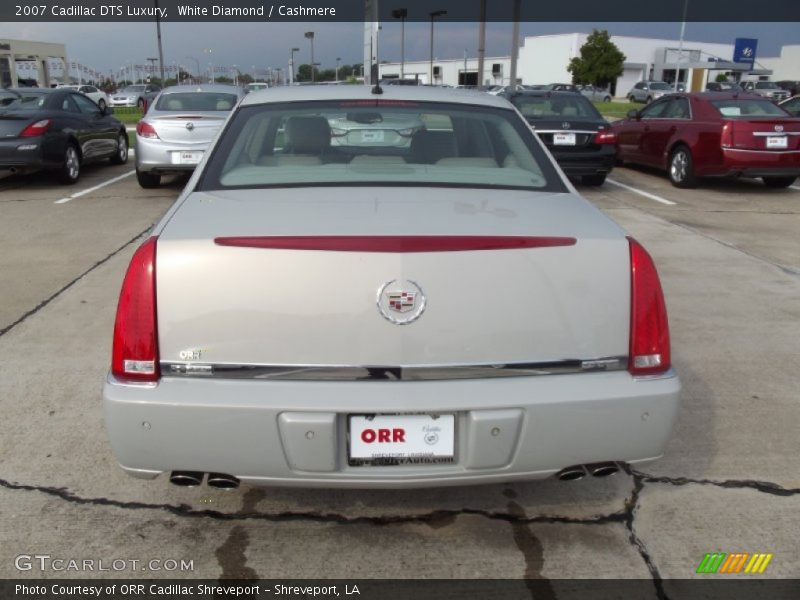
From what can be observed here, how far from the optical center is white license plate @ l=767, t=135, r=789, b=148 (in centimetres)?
998

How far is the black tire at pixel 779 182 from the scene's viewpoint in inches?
439

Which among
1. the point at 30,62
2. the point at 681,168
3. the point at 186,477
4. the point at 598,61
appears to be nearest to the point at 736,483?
the point at 186,477

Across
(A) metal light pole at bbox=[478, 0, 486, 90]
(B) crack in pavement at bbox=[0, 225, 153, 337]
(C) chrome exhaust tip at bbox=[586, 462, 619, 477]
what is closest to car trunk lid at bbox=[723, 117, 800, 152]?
(B) crack in pavement at bbox=[0, 225, 153, 337]

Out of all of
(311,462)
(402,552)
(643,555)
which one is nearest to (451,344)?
(311,462)

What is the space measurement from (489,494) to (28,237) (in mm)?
6271

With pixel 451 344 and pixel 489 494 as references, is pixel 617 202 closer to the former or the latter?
pixel 489 494

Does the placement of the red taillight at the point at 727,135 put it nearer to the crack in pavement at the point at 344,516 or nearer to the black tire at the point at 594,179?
the black tire at the point at 594,179

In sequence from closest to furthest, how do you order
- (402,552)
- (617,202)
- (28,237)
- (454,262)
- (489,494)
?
(454,262) < (402,552) < (489,494) < (28,237) < (617,202)

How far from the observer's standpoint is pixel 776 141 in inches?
394

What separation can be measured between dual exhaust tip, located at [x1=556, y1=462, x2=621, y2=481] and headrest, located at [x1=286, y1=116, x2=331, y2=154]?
5.75 ft

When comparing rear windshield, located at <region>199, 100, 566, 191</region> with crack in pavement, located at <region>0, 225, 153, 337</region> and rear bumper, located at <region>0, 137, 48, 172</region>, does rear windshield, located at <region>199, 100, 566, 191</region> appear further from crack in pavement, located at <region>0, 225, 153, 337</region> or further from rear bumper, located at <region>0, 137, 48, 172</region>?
rear bumper, located at <region>0, 137, 48, 172</region>

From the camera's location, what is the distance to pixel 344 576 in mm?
2402

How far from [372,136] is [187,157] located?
666 cm

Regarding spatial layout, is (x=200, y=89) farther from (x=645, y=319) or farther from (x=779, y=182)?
(x=645, y=319)
